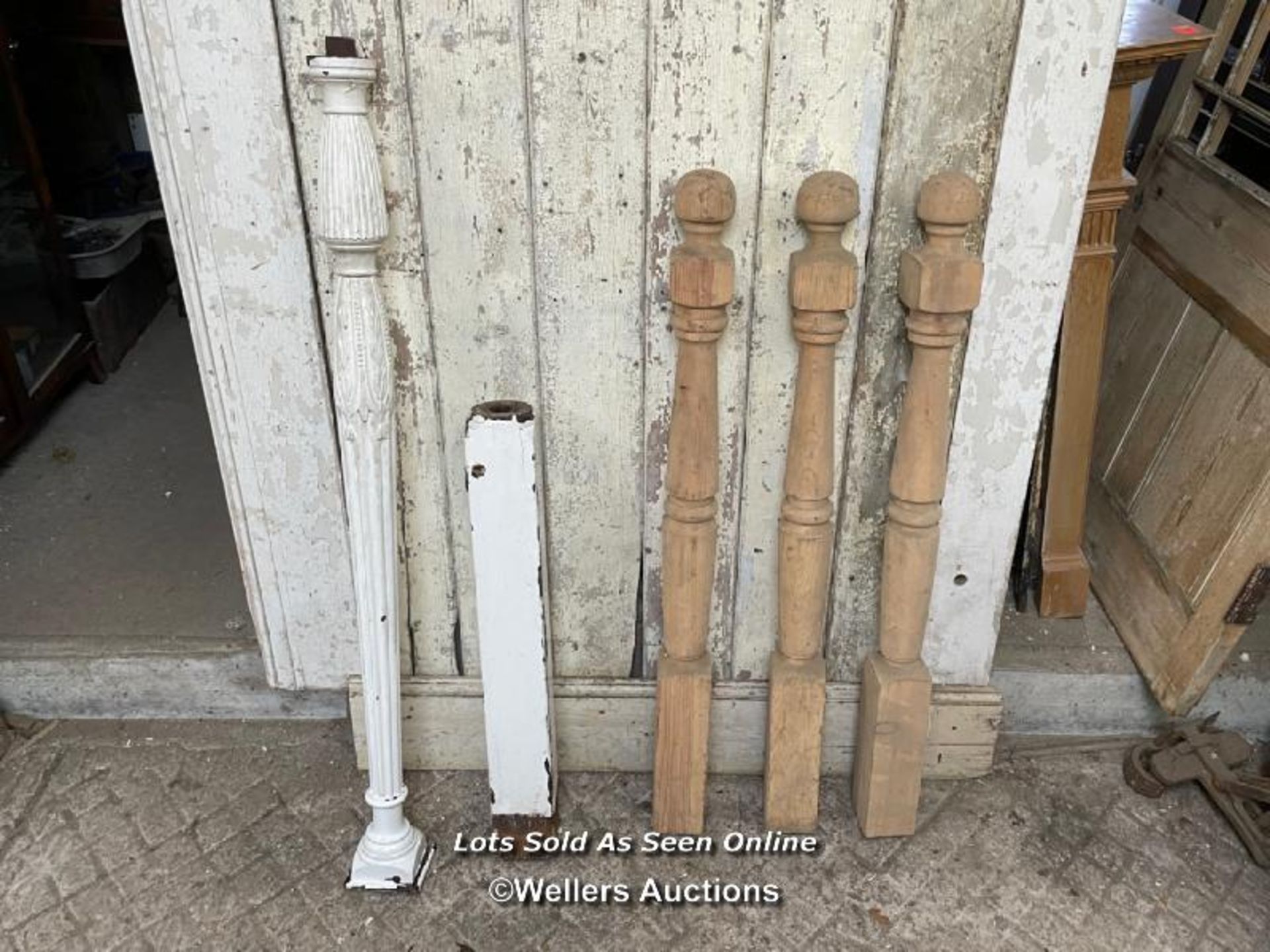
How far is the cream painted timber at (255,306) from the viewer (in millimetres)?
1524

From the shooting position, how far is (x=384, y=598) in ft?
5.71

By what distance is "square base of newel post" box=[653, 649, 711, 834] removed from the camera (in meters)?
1.88

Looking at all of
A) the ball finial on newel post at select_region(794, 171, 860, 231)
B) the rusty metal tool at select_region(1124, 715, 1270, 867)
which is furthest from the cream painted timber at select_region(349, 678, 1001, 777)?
the ball finial on newel post at select_region(794, 171, 860, 231)

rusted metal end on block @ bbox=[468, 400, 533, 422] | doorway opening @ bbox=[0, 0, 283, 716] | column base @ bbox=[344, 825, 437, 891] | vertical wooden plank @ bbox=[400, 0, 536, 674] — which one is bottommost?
column base @ bbox=[344, 825, 437, 891]

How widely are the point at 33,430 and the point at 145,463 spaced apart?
449 mm

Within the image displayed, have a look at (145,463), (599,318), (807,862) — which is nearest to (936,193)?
(599,318)

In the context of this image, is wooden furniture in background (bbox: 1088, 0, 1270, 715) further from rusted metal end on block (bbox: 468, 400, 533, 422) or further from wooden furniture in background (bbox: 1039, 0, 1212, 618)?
rusted metal end on block (bbox: 468, 400, 533, 422)

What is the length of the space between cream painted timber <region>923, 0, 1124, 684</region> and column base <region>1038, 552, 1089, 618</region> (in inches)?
13.9

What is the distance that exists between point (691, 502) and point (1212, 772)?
1230 mm

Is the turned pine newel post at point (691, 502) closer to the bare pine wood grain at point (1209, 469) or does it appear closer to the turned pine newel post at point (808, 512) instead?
the turned pine newel post at point (808, 512)

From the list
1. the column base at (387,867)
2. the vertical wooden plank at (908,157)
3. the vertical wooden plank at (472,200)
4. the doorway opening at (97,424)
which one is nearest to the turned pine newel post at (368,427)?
the column base at (387,867)

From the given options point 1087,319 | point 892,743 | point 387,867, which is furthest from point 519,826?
point 1087,319

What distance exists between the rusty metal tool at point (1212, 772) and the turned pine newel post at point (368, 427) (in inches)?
57.1

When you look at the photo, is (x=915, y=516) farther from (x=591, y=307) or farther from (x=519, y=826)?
(x=519, y=826)
